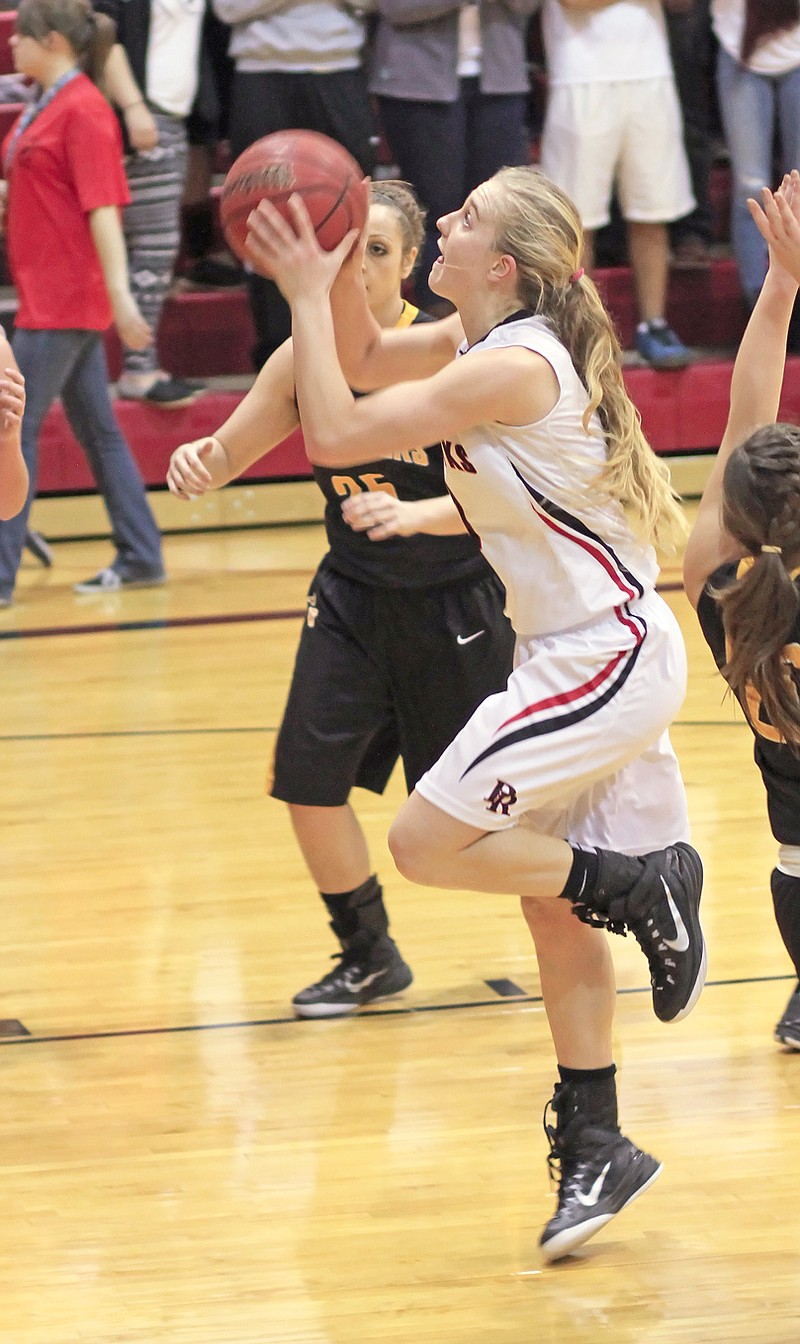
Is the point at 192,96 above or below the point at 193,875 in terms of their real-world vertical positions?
above

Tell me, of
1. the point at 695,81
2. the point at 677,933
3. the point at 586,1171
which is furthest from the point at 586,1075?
the point at 695,81

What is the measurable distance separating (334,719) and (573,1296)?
1302 millimetres

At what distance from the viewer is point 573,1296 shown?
2623 mm

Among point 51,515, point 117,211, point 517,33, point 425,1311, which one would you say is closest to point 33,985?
point 425,1311

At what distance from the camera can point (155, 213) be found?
797 cm

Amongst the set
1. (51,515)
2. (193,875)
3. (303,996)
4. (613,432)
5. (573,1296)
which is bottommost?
(51,515)

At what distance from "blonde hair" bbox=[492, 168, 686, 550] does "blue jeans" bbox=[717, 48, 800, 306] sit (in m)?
5.82

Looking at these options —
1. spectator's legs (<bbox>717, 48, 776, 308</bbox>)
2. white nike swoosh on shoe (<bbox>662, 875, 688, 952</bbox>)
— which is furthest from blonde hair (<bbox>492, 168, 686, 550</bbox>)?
spectator's legs (<bbox>717, 48, 776, 308</bbox>)

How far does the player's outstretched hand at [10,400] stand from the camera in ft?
10.9

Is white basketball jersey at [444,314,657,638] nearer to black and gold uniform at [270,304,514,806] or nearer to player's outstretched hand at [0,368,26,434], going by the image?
black and gold uniform at [270,304,514,806]

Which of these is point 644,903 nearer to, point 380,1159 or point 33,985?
point 380,1159

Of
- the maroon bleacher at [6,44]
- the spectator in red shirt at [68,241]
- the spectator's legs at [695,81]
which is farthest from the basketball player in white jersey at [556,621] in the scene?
the maroon bleacher at [6,44]

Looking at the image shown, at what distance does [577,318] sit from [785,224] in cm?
32

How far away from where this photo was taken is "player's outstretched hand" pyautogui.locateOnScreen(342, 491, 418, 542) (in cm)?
308
